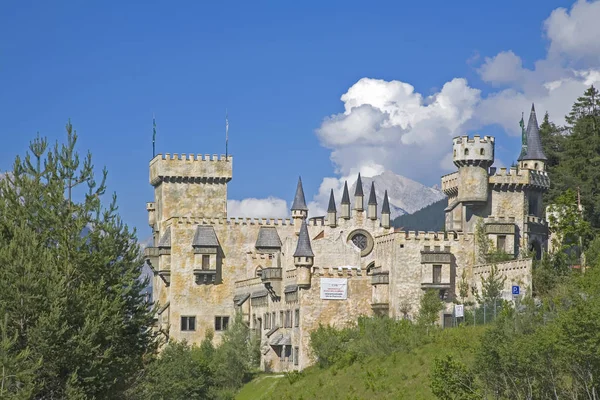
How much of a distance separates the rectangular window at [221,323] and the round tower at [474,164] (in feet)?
77.8

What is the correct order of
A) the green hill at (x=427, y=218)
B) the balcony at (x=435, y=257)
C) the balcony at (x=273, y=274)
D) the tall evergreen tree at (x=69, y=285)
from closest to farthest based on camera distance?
the tall evergreen tree at (x=69, y=285) → the balcony at (x=435, y=257) → the balcony at (x=273, y=274) → the green hill at (x=427, y=218)

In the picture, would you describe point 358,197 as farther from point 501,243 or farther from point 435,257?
point 501,243

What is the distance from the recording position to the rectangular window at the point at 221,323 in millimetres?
101062

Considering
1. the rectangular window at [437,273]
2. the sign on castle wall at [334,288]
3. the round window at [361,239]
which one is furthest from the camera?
the round window at [361,239]

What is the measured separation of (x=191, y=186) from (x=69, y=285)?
200 ft

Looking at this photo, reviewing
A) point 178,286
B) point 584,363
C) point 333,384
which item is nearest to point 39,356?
point 584,363

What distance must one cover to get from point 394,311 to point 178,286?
22797mm

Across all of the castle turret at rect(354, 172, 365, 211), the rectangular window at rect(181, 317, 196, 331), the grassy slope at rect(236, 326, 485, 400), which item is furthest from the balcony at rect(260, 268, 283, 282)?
the grassy slope at rect(236, 326, 485, 400)

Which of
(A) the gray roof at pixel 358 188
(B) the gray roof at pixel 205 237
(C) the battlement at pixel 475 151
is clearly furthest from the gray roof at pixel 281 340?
(C) the battlement at pixel 475 151

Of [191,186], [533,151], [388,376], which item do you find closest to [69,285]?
[388,376]

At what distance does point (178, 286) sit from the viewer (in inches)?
3969

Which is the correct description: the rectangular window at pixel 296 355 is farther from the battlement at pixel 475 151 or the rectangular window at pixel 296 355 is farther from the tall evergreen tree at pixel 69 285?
the tall evergreen tree at pixel 69 285

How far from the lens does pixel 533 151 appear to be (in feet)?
298

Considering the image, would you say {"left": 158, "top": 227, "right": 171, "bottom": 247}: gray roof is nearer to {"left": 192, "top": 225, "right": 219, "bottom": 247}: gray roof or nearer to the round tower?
{"left": 192, "top": 225, "right": 219, "bottom": 247}: gray roof
